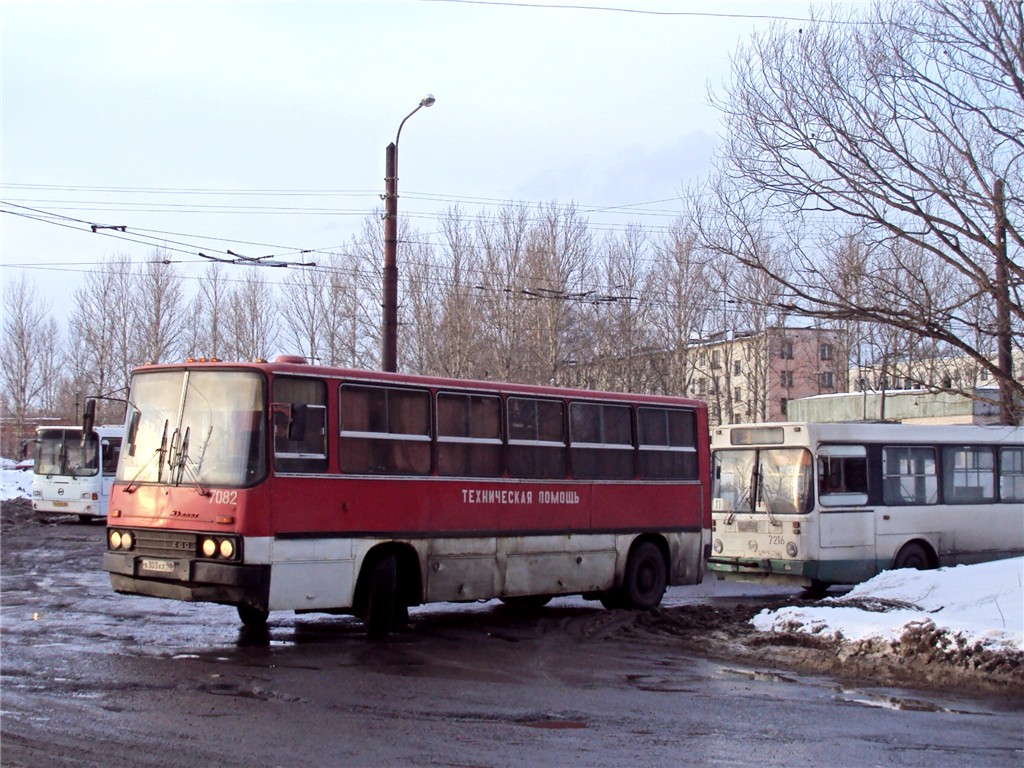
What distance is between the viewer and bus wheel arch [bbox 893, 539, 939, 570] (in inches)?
745

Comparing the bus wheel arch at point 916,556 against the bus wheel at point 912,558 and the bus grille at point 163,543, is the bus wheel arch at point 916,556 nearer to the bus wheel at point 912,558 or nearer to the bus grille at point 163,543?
the bus wheel at point 912,558

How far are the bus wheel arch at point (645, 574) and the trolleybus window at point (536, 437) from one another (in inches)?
75.9

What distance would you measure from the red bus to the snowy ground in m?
2.81

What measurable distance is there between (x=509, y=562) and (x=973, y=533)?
10239 mm

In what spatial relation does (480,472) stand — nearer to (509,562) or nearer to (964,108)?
(509,562)

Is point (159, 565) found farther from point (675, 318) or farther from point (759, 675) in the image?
point (675, 318)

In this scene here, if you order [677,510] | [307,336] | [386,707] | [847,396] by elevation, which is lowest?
[386,707]

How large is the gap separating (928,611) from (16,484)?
43.8 metres

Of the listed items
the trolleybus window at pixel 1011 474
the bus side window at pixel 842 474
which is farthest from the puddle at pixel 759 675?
the trolleybus window at pixel 1011 474

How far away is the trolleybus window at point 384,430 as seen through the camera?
12266mm

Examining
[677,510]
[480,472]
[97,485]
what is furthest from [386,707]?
[97,485]

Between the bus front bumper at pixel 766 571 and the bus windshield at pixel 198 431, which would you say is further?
the bus front bumper at pixel 766 571

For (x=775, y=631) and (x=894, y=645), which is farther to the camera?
(x=775, y=631)

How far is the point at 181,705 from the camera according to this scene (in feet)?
27.5
